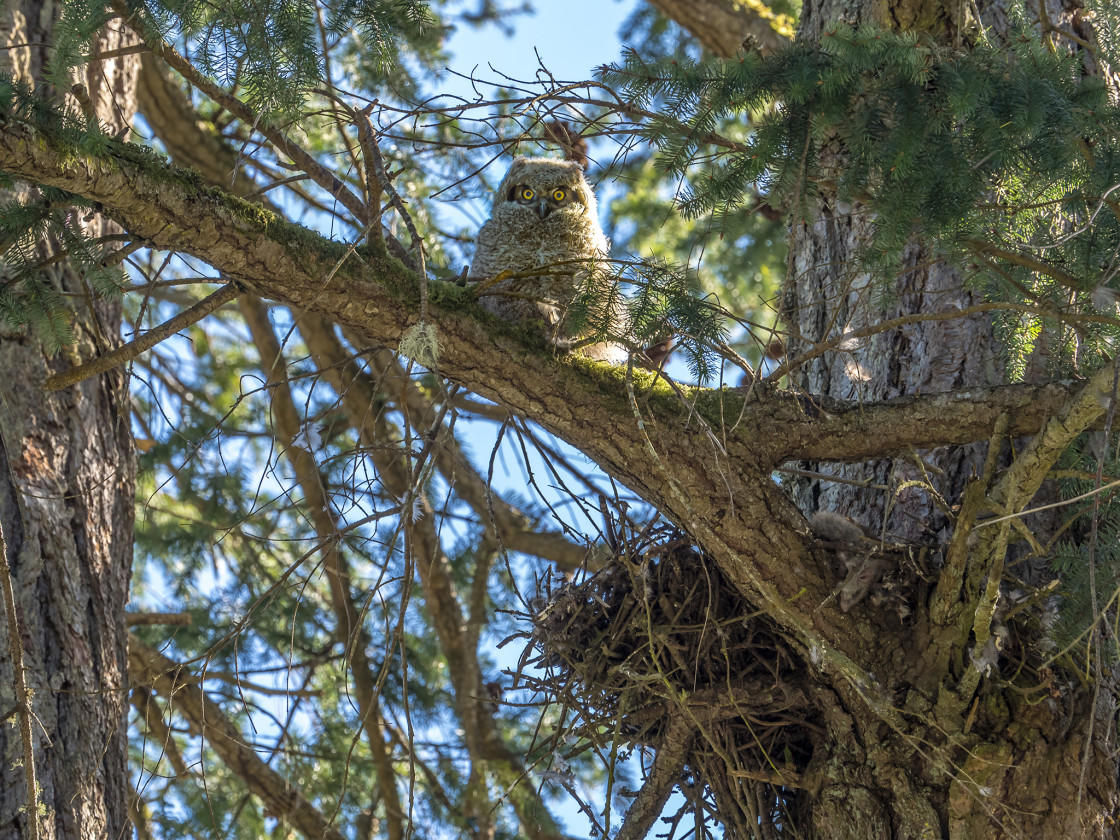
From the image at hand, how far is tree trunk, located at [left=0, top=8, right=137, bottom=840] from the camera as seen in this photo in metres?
2.63

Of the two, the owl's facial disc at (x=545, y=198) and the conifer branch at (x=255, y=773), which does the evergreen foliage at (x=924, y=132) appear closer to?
the owl's facial disc at (x=545, y=198)

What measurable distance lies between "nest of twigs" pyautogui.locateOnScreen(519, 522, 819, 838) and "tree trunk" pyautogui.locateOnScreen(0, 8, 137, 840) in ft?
4.07

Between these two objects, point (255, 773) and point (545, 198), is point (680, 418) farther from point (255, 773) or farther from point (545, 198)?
point (255, 773)

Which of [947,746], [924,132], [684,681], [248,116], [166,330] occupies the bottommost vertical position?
[947,746]

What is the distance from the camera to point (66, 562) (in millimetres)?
2928

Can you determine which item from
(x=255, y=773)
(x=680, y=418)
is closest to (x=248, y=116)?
(x=680, y=418)

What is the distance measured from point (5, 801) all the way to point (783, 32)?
14.1 ft

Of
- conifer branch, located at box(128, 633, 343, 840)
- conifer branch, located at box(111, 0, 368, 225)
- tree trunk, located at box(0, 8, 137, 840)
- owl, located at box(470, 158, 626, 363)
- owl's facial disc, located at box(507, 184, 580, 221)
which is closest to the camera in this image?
conifer branch, located at box(111, 0, 368, 225)

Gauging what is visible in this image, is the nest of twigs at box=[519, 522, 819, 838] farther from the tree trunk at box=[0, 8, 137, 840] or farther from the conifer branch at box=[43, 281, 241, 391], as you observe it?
the tree trunk at box=[0, 8, 137, 840]

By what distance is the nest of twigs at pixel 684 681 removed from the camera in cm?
243

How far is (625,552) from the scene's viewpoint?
2500 millimetres

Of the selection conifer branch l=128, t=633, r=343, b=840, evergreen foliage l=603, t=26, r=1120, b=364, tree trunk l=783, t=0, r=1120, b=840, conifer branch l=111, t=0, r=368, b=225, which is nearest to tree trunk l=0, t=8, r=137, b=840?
conifer branch l=111, t=0, r=368, b=225

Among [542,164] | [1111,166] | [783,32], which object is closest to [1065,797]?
[1111,166]

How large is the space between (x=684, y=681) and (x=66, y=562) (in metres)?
1.86
